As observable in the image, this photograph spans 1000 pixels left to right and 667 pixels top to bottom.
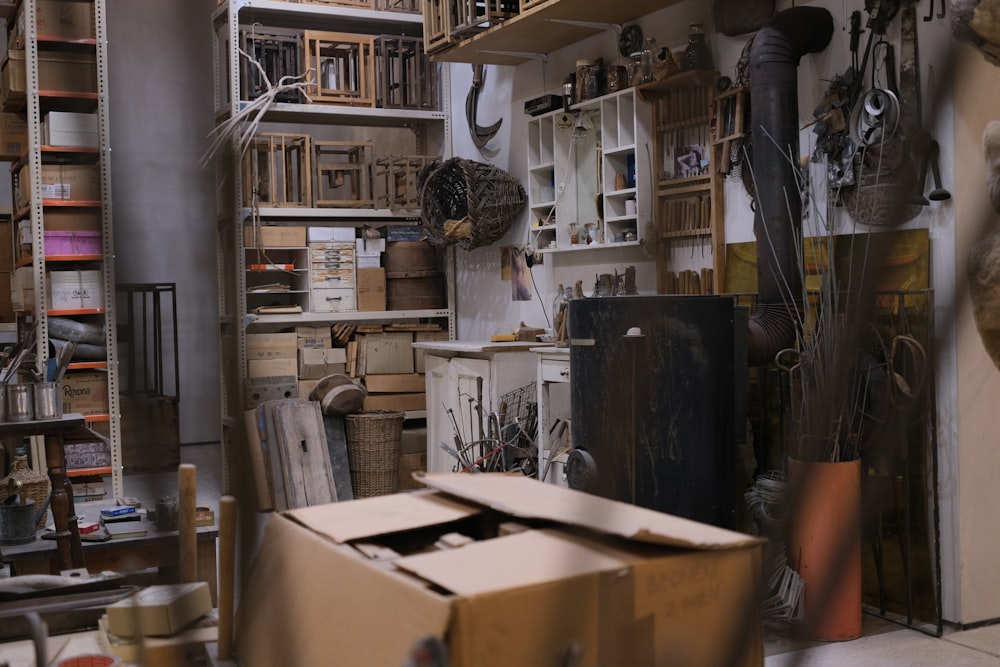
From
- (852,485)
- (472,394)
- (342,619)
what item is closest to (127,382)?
(342,619)

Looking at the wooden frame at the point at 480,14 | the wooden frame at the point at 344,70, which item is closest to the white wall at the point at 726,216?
the wooden frame at the point at 480,14

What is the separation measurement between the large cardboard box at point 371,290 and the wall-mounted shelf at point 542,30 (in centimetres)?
138

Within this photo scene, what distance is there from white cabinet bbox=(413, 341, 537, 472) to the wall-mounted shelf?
149 cm

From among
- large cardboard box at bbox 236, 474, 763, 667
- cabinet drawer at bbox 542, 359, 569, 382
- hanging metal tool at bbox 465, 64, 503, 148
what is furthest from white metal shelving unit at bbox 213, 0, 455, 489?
large cardboard box at bbox 236, 474, 763, 667

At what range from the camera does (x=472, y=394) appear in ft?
17.1

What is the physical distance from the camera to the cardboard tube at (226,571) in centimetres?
119

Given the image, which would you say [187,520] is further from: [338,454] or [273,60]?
[273,60]

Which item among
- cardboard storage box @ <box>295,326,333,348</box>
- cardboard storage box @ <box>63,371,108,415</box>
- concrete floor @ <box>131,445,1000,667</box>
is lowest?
concrete floor @ <box>131,445,1000,667</box>

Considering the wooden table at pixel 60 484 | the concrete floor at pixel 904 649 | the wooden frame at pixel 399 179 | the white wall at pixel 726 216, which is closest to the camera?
the concrete floor at pixel 904 649

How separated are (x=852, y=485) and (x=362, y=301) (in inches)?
145

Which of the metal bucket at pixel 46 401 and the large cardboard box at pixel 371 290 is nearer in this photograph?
the metal bucket at pixel 46 401

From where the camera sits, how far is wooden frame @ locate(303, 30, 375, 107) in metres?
6.23

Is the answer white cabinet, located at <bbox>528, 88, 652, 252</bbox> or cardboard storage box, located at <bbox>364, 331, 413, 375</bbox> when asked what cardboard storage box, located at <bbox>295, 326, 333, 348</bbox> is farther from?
white cabinet, located at <bbox>528, 88, 652, 252</bbox>

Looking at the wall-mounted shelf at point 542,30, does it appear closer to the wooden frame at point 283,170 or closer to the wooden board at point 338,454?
the wooden frame at point 283,170
